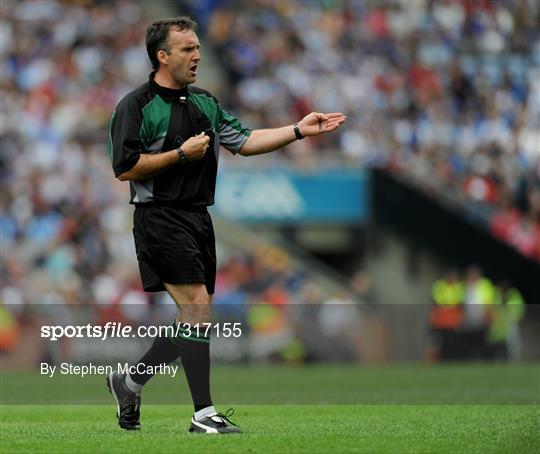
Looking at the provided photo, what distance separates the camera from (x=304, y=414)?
1144cm

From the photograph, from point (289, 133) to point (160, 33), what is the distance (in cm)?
110

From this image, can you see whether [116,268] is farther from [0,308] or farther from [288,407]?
[288,407]

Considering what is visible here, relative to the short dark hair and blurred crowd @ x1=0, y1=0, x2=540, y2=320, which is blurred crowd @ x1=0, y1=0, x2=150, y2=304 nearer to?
blurred crowd @ x1=0, y1=0, x2=540, y2=320

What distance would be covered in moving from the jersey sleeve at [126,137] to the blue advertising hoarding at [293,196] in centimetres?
1770

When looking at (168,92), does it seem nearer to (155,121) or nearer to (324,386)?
(155,121)

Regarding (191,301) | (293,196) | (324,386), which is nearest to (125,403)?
(191,301)

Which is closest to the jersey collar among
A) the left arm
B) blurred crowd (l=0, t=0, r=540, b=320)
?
the left arm

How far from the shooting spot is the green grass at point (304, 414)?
27.7 feet

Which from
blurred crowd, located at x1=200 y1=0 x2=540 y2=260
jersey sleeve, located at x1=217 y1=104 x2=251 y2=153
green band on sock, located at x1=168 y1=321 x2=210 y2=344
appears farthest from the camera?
blurred crowd, located at x1=200 y1=0 x2=540 y2=260

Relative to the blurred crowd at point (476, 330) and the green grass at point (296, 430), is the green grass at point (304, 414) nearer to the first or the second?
the green grass at point (296, 430)

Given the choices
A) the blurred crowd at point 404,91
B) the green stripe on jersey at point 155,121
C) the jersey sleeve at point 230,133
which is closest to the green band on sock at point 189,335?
the green stripe on jersey at point 155,121

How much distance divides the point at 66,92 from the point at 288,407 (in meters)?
14.3

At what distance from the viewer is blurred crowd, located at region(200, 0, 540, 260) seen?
28234 mm

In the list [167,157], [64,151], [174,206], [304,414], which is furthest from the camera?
[64,151]
